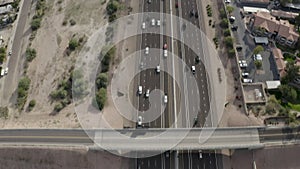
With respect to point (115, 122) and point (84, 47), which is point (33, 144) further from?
point (84, 47)

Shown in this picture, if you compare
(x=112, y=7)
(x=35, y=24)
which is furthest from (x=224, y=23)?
(x=35, y=24)

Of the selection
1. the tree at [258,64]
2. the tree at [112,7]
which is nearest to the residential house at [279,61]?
the tree at [258,64]

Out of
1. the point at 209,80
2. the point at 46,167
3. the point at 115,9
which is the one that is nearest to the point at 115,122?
the point at 46,167

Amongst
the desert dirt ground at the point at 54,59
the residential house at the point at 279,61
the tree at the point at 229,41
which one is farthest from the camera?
the tree at the point at 229,41

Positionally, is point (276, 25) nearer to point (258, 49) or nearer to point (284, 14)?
point (284, 14)

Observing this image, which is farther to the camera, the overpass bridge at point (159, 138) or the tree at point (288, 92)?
the tree at point (288, 92)

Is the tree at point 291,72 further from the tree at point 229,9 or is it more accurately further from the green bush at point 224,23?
the tree at point 229,9
